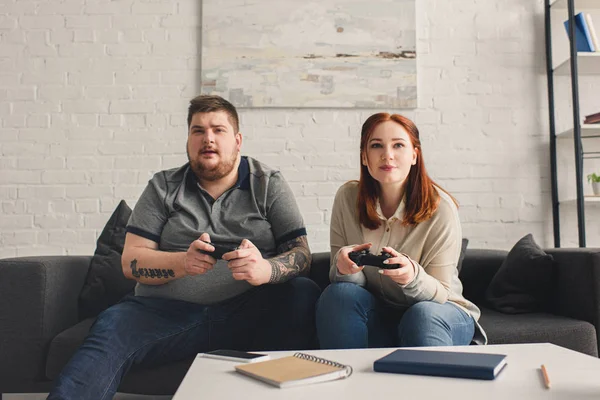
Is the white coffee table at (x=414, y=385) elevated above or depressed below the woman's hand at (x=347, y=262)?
below

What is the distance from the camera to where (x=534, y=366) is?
1085mm

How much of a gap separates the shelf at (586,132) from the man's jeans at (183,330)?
1.79 meters

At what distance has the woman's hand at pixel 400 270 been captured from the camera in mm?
1499

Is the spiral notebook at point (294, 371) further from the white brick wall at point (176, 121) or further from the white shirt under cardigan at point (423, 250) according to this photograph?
the white brick wall at point (176, 121)

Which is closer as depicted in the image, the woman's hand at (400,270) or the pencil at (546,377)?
the pencil at (546,377)

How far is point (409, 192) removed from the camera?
188cm

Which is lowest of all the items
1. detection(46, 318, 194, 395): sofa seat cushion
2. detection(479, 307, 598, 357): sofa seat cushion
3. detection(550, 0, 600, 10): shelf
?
detection(46, 318, 194, 395): sofa seat cushion

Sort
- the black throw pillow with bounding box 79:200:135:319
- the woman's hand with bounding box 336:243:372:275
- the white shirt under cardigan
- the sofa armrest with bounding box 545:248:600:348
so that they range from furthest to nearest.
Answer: the black throw pillow with bounding box 79:200:135:319
the sofa armrest with bounding box 545:248:600:348
the white shirt under cardigan
the woman's hand with bounding box 336:243:372:275

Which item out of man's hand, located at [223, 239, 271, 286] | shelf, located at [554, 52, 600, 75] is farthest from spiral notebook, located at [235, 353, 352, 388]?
shelf, located at [554, 52, 600, 75]

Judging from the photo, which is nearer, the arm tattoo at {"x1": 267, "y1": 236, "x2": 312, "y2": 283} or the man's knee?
the man's knee

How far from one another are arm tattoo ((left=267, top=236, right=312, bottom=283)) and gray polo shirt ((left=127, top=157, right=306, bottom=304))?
0.03 metres

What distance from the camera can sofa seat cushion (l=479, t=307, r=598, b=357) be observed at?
6.03 ft

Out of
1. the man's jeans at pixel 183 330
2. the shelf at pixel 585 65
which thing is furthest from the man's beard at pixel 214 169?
the shelf at pixel 585 65

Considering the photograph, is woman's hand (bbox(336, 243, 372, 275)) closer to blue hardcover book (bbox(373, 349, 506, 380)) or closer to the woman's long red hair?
the woman's long red hair
